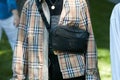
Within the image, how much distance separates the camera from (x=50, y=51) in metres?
3.96

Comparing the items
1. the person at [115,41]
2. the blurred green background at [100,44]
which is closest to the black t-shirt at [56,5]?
the person at [115,41]

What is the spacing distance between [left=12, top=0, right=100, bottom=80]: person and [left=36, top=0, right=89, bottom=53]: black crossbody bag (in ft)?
0.13

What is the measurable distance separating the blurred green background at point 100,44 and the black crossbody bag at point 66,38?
3.42 metres

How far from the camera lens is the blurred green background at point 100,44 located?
7.62m

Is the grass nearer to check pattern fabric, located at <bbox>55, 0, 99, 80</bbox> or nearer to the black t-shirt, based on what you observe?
check pattern fabric, located at <bbox>55, 0, 99, 80</bbox>

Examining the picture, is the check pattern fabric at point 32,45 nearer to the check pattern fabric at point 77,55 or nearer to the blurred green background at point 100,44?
the check pattern fabric at point 77,55

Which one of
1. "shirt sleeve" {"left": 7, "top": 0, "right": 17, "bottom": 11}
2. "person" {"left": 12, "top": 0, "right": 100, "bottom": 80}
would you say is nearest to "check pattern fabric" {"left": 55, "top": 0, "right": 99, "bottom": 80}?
"person" {"left": 12, "top": 0, "right": 100, "bottom": 80}

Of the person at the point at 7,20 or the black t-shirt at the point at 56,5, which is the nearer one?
the black t-shirt at the point at 56,5

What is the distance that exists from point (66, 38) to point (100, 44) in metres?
5.55

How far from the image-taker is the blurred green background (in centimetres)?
762

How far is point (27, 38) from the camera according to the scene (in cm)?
397

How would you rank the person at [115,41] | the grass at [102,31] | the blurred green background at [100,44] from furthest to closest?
the grass at [102,31] < the blurred green background at [100,44] < the person at [115,41]

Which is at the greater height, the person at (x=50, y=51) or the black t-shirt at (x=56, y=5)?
the black t-shirt at (x=56, y=5)

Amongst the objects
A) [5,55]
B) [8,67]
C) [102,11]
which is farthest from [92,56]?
[102,11]
